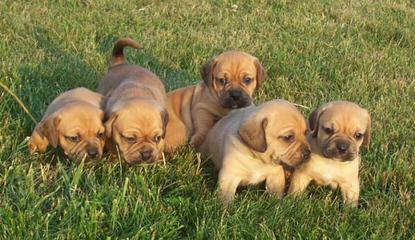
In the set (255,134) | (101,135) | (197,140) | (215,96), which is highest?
(255,134)

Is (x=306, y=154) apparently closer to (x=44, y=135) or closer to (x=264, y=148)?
(x=264, y=148)

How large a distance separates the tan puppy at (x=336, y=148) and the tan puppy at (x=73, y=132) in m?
1.56

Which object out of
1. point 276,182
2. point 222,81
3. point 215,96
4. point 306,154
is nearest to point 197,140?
point 215,96

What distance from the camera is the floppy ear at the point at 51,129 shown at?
4613mm

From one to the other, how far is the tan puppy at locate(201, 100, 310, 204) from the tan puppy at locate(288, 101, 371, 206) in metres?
0.17

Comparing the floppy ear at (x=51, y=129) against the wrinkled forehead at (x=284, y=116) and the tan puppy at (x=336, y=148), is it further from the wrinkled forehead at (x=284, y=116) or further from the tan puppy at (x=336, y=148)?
the tan puppy at (x=336, y=148)

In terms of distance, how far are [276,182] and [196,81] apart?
2.75m

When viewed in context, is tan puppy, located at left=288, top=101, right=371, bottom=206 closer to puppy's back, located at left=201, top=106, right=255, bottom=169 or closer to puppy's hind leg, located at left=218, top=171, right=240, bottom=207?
puppy's hind leg, located at left=218, top=171, right=240, bottom=207

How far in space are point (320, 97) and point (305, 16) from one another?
147 inches

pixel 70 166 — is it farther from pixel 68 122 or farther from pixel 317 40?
pixel 317 40

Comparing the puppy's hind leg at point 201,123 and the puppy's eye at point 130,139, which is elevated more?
the puppy's eye at point 130,139

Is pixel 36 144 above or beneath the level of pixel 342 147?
beneath

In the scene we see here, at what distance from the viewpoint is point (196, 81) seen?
7.19 metres

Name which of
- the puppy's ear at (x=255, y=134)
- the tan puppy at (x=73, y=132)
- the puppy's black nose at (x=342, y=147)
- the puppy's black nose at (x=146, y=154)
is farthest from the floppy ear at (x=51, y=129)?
the puppy's black nose at (x=342, y=147)
